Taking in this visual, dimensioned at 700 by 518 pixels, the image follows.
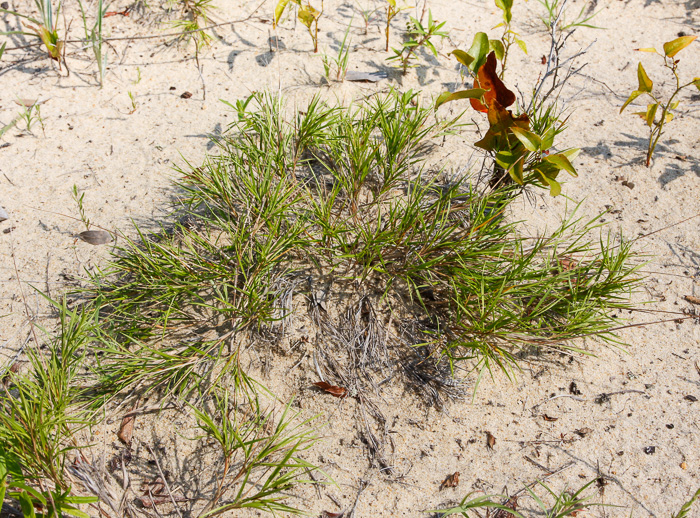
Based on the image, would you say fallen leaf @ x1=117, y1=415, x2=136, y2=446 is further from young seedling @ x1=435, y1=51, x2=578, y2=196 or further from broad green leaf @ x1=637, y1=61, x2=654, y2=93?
broad green leaf @ x1=637, y1=61, x2=654, y2=93

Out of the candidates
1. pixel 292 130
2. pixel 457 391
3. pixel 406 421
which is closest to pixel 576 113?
pixel 292 130

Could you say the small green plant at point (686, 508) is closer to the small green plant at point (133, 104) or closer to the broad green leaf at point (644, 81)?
the broad green leaf at point (644, 81)

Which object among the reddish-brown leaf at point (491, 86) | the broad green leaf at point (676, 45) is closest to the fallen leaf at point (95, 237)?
the reddish-brown leaf at point (491, 86)

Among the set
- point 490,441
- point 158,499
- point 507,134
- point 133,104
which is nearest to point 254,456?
point 158,499

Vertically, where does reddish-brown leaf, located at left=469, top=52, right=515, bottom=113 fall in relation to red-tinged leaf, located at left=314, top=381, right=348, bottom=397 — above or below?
above

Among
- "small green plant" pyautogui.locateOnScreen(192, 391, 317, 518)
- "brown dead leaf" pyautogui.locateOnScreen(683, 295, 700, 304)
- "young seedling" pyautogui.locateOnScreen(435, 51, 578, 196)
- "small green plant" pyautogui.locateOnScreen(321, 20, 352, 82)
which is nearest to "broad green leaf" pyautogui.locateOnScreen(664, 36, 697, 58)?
"young seedling" pyautogui.locateOnScreen(435, 51, 578, 196)

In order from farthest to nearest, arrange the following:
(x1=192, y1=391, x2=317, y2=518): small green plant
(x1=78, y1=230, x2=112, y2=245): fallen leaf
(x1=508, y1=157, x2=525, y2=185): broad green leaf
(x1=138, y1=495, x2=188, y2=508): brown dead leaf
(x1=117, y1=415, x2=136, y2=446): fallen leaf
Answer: (x1=78, y1=230, x2=112, y2=245): fallen leaf, (x1=508, y1=157, x2=525, y2=185): broad green leaf, (x1=117, y1=415, x2=136, y2=446): fallen leaf, (x1=138, y1=495, x2=188, y2=508): brown dead leaf, (x1=192, y1=391, x2=317, y2=518): small green plant
